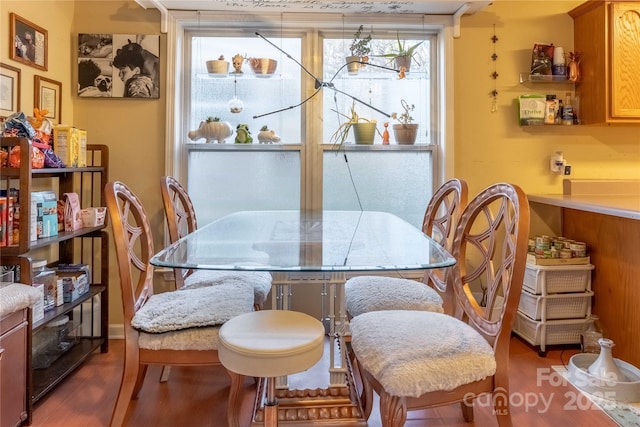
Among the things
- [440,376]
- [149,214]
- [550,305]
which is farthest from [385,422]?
[149,214]

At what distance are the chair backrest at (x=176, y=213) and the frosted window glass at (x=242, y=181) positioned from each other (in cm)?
29

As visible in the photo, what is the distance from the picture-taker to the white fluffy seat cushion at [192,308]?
4.74 feet

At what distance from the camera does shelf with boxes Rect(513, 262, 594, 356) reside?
229 cm

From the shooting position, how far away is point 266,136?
2576mm

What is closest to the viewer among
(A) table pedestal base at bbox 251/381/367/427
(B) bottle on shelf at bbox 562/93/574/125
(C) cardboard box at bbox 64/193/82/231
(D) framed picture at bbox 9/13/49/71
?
(A) table pedestal base at bbox 251/381/367/427

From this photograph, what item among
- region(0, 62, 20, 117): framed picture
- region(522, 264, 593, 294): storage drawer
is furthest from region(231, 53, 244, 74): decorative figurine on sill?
region(522, 264, 593, 294): storage drawer

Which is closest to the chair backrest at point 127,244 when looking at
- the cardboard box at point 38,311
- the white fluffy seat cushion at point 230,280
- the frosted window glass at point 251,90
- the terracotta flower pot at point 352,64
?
the white fluffy seat cushion at point 230,280

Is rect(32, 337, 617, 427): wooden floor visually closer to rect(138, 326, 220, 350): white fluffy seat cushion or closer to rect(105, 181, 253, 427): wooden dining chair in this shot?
rect(105, 181, 253, 427): wooden dining chair

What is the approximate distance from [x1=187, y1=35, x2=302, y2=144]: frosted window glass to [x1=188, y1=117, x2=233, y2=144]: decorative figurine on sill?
0.55ft

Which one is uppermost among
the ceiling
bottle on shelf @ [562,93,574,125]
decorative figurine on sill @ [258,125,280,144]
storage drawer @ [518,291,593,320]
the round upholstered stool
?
the ceiling

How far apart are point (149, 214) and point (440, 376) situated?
205 cm

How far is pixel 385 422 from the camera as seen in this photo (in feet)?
3.92

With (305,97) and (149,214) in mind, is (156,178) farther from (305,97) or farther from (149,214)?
(305,97)

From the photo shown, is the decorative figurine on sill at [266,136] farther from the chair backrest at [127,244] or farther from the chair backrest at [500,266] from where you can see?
the chair backrest at [500,266]
